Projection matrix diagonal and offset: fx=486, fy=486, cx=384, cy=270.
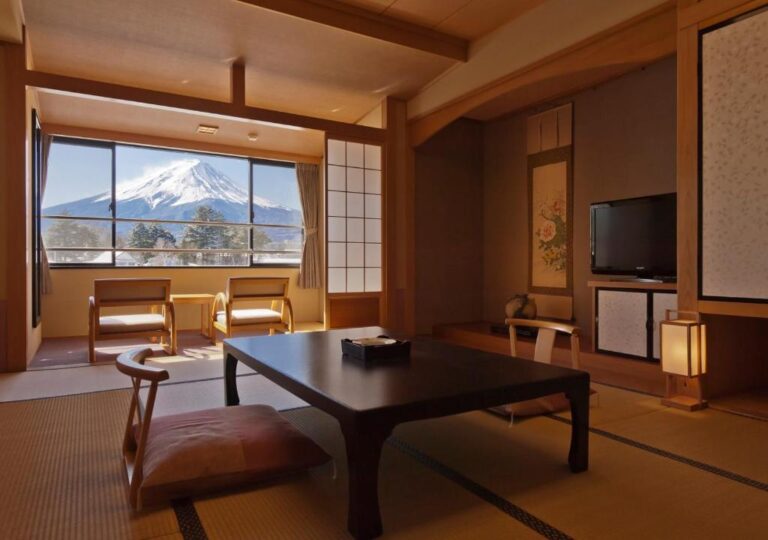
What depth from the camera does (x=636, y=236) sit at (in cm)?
398

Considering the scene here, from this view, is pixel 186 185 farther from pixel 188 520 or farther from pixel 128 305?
pixel 188 520

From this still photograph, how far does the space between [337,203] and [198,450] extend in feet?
13.2

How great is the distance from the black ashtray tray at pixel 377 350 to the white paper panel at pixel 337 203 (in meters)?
3.36

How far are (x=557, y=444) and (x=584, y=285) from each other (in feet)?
9.75

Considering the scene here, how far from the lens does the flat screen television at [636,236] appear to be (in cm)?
374

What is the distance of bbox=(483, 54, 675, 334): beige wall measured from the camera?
4211 millimetres

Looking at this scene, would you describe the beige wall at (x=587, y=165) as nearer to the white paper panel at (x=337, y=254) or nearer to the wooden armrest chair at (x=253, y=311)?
the white paper panel at (x=337, y=254)

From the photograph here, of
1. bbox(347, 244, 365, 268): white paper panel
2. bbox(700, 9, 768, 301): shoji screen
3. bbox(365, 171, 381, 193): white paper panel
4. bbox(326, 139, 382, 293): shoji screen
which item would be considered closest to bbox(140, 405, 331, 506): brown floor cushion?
bbox(700, 9, 768, 301): shoji screen

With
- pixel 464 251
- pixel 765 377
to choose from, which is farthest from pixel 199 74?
pixel 765 377

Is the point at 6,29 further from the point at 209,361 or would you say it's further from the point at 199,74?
the point at 209,361

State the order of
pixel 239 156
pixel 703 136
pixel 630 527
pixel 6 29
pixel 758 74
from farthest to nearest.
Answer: pixel 239 156 < pixel 6 29 < pixel 703 136 < pixel 758 74 < pixel 630 527

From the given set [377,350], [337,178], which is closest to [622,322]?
[377,350]

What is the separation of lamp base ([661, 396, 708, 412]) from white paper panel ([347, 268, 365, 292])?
338cm

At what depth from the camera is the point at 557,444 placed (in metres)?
2.24
